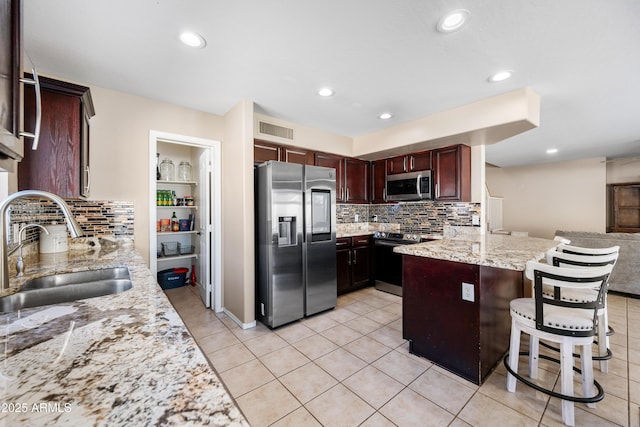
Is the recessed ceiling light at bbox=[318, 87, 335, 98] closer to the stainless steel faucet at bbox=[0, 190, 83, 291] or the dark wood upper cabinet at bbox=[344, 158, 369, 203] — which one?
the dark wood upper cabinet at bbox=[344, 158, 369, 203]

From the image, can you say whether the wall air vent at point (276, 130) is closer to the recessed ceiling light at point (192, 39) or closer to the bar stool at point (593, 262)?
the recessed ceiling light at point (192, 39)

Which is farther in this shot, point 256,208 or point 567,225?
point 567,225

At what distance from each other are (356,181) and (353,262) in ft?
4.56

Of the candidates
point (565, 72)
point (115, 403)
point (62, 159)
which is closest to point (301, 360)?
point (115, 403)

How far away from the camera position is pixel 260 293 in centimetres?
299

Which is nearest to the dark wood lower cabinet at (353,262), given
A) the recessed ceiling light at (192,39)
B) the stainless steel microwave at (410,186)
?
Result: the stainless steel microwave at (410,186)

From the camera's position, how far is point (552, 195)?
6473 mm

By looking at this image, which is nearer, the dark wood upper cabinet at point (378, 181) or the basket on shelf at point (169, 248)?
the basket on shelf at point (169, 248)

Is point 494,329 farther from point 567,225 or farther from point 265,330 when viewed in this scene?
point 567,225

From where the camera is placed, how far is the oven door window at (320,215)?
3.18m

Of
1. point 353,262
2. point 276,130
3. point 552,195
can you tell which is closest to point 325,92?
point 276,130

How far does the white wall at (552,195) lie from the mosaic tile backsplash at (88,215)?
8264 mm

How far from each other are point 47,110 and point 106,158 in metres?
0.89

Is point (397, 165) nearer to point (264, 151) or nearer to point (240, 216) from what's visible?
point (264, 151)
